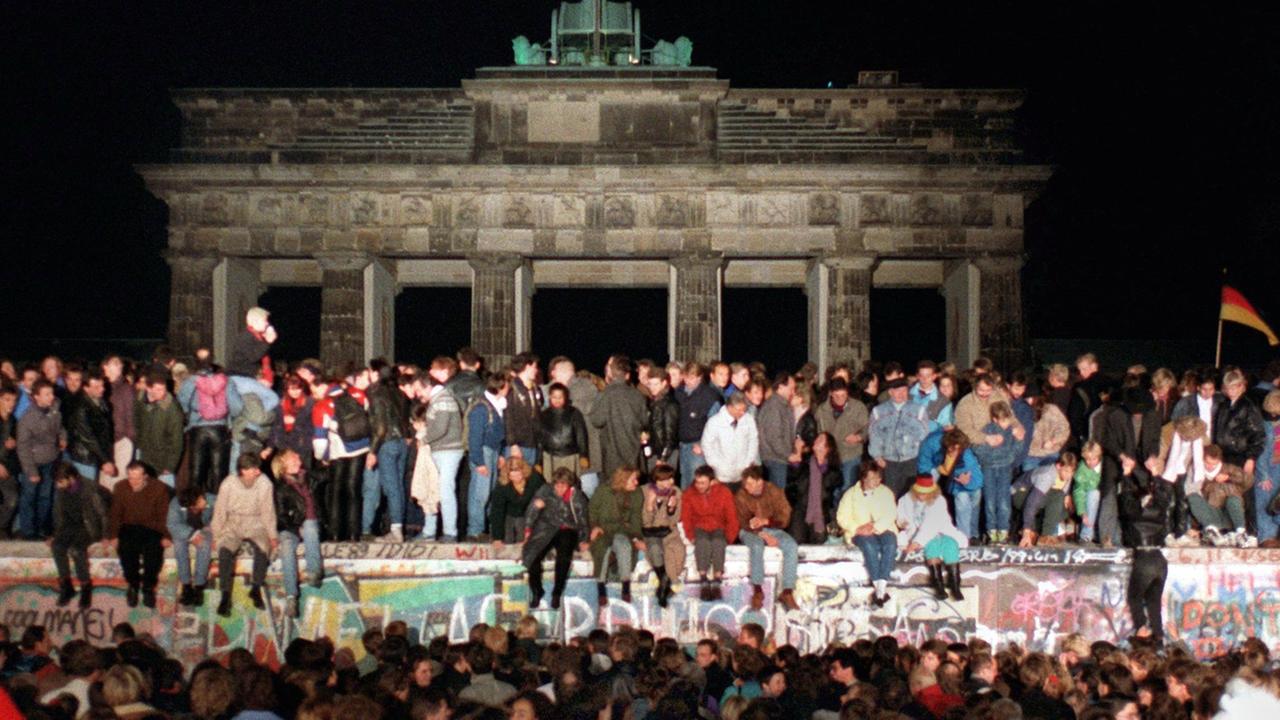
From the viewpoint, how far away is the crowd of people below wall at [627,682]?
12836 millimetres

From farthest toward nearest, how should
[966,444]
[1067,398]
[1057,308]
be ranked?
[1057,308], [1067,398], [966,444]

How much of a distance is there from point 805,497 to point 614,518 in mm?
2552

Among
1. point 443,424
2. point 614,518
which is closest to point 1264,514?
point 614,518

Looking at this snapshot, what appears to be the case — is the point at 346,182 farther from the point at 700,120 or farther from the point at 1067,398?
the point at 1067,398

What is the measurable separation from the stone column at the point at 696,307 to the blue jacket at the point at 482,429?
55.7ft

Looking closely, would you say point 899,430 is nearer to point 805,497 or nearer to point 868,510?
point 805,497

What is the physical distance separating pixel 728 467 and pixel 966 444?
295 centimetres

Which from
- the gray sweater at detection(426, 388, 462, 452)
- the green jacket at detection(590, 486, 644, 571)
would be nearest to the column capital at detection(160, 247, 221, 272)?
the gray sweater at detection(426, 388, 462, 452)

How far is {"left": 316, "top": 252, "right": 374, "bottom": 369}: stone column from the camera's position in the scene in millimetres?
37938

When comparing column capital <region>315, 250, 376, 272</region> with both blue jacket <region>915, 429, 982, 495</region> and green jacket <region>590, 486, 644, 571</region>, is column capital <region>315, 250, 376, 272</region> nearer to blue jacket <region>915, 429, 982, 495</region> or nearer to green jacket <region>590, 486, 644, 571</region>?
green jacket <region>590, 486, 644, 571</region>

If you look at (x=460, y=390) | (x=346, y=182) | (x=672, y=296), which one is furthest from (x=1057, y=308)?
Result: (x=460, y=390)

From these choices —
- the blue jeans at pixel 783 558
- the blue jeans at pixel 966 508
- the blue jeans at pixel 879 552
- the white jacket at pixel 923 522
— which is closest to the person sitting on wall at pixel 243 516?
the blue jeans at pixel 783 558

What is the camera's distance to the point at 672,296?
3900 centimetres

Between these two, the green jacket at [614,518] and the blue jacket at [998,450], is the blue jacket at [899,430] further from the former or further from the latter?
the green jacket at [614,518]
